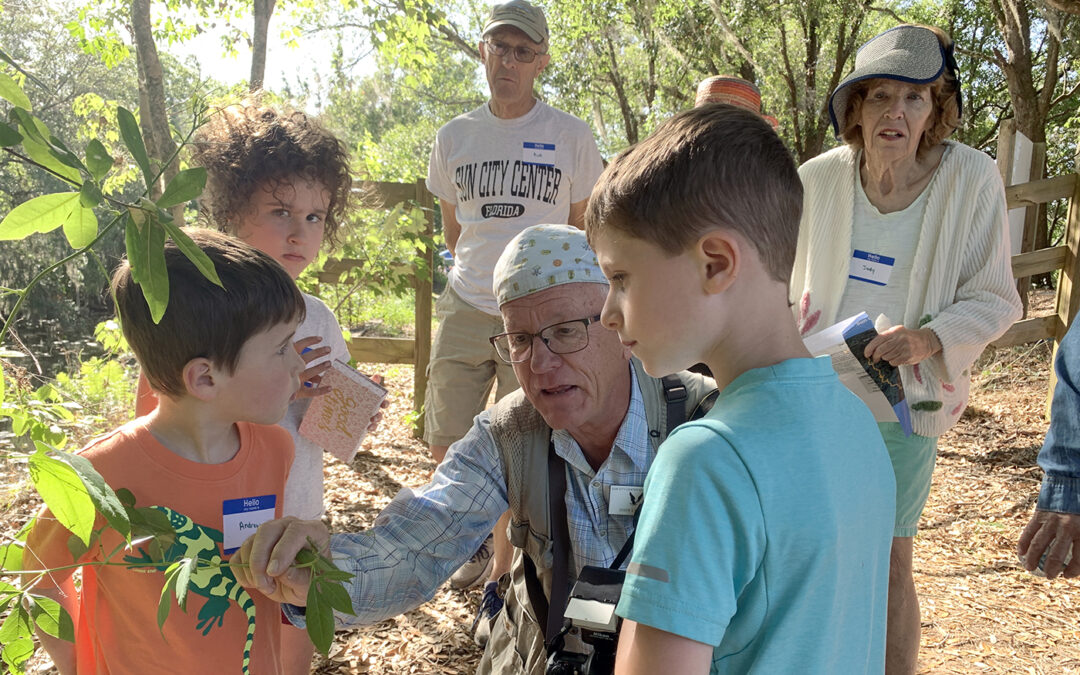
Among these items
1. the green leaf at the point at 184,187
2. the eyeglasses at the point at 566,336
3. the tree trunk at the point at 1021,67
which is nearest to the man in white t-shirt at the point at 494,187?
the eyeglasses at the point at 566,336

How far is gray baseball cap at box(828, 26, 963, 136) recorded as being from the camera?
7.98ft

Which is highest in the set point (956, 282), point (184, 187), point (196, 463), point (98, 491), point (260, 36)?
point (260, 36)

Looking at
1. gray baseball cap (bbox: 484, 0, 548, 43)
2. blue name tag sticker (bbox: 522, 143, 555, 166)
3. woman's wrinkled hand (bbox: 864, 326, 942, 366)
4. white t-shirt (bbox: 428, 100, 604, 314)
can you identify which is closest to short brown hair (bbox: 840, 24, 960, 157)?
woman's wrinkled hand (bbox: 864, 326, 942, 366)

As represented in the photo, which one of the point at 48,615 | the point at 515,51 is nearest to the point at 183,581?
the point at 48,615

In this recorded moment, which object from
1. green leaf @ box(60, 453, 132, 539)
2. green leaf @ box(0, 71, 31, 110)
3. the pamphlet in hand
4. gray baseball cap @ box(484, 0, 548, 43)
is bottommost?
green leaf @ box(60, 453, 132, 539)

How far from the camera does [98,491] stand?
2.73 ft

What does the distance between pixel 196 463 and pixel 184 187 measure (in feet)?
3.10

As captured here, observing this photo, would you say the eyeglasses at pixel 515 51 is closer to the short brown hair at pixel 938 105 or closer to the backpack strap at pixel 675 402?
the short brown hair at pixel 938 105

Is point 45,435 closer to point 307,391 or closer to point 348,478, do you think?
point 307,391

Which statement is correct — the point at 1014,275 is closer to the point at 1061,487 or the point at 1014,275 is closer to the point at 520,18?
the point at 520,18

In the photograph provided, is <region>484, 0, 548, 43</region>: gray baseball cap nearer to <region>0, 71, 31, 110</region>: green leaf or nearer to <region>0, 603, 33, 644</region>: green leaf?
<region>0, 71, 31, 110</region>: green leaf

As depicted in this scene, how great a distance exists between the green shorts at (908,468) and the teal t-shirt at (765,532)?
1598mm

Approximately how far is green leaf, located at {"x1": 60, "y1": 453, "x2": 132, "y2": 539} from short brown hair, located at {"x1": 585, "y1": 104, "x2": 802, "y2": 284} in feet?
2.31

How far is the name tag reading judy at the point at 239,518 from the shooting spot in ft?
5.09
